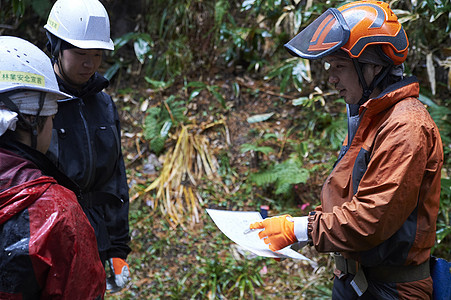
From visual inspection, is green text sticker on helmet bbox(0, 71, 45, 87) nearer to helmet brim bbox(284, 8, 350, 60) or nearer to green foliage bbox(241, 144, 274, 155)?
helmet brim bbox(284, 8, 350, 60)

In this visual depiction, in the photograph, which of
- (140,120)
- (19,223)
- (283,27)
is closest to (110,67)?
(140,120)

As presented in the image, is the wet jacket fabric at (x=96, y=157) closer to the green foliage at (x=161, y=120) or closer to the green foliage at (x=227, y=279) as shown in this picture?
the green foliage at (x=227, y=279)

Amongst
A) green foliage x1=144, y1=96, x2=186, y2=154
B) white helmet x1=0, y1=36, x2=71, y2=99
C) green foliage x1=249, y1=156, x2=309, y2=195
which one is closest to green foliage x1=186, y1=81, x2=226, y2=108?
green foliage x1=144, y1=96, x2=186, y2=154

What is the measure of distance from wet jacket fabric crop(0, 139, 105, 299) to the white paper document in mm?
739

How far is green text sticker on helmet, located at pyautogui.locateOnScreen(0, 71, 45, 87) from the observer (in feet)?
4.46

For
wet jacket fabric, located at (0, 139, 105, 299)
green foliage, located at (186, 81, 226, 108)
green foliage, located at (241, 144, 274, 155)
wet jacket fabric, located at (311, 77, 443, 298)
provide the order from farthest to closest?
1. green foliage, located at (186, 81, 226, 108)
2. green foliage, located at (241, 144, 274, 155)
3. wet jacket fabric, located at (311, 77, 443, 298)
4. wet jacket fabric, located at (0, 139, 105, 299)

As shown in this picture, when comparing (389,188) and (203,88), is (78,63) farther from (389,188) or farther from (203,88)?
(203,88)

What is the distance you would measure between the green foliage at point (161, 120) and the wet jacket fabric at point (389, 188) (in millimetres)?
3757

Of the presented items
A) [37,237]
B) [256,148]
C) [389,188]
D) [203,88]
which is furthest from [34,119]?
[203,88]

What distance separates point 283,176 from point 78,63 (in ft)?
9.35

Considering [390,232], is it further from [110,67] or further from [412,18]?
[110,67]

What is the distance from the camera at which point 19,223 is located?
1.26m

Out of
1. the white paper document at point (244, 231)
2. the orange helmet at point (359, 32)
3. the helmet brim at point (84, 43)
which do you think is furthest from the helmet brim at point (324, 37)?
the helmet brim at point (84, 43)

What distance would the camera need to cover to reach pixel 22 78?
138 centimetres
